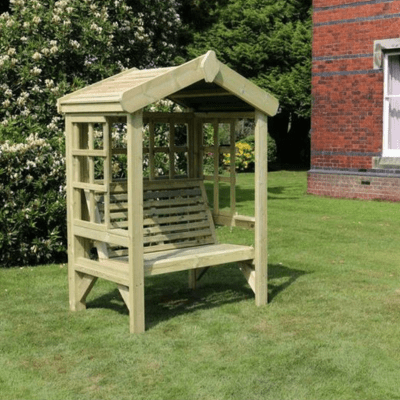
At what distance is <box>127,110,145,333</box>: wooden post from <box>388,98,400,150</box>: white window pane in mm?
11129

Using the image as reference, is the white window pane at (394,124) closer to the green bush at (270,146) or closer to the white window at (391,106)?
the white window at (391,106)

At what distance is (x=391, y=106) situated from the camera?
657 inches

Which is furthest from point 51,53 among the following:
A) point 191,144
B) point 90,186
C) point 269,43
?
point 269,43

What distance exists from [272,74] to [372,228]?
14.7 meters

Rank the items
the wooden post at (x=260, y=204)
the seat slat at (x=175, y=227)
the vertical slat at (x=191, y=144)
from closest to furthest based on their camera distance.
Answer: the wooden post at (x=260, y=204)
the seat slat at (x=175, y=227)
the vertical slat at (x=191, y=144)

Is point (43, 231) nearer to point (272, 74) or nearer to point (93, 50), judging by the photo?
point (93, 50)

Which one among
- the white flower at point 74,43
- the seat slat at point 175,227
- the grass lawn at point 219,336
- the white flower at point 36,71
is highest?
the white flower at point 74,43

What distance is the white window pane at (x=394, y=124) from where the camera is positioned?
54.6 ft

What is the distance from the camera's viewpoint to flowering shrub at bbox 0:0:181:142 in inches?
453

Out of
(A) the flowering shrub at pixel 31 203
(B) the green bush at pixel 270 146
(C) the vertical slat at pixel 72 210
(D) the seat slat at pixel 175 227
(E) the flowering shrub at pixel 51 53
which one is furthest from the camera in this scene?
(B) the green bush at pixel 270 146

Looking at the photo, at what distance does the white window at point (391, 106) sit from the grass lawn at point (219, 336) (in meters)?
6.59

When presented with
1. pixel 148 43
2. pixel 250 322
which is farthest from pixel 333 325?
pixel 148 43

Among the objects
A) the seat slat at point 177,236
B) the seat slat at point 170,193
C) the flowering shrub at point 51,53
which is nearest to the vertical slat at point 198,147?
the seat slat at point 170,193

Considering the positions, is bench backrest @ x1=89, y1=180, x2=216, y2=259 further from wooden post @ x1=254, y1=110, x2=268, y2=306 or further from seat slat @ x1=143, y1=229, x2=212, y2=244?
wooden post @ x1=254, y1=110, x2=268, y2=306
